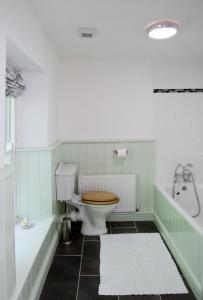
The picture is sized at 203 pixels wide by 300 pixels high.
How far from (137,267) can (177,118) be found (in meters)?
2.03

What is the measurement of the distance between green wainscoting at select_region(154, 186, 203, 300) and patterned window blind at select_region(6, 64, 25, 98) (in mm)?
1911

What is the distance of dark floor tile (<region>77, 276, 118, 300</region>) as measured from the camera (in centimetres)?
197

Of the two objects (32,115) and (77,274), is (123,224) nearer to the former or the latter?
(77,274)

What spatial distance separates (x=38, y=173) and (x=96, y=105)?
1.32 m

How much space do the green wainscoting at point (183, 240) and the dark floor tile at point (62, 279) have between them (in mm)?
961

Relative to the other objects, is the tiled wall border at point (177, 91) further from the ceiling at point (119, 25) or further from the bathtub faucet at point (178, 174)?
the bathtub faucet at point (178, 174)

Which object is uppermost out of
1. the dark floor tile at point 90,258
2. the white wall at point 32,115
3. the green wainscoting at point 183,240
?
the white wall at point 32,115

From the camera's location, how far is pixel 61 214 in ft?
10.8

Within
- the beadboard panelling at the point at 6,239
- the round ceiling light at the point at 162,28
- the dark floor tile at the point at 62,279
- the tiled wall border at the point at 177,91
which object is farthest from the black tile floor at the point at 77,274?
the round ceiling light at the point at 162,28

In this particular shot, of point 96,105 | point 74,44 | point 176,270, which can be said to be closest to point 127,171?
point 96,105

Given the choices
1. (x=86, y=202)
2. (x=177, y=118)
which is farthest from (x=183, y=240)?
(x=177, y=118)

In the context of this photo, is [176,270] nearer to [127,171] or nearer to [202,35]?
[127,171]

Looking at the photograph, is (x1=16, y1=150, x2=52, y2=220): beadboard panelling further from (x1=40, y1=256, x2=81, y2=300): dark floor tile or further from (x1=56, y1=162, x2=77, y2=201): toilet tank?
(x1=40, y1=256, x2=81, y2=300): dark floor tile

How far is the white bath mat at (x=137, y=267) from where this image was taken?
6.77 ft
